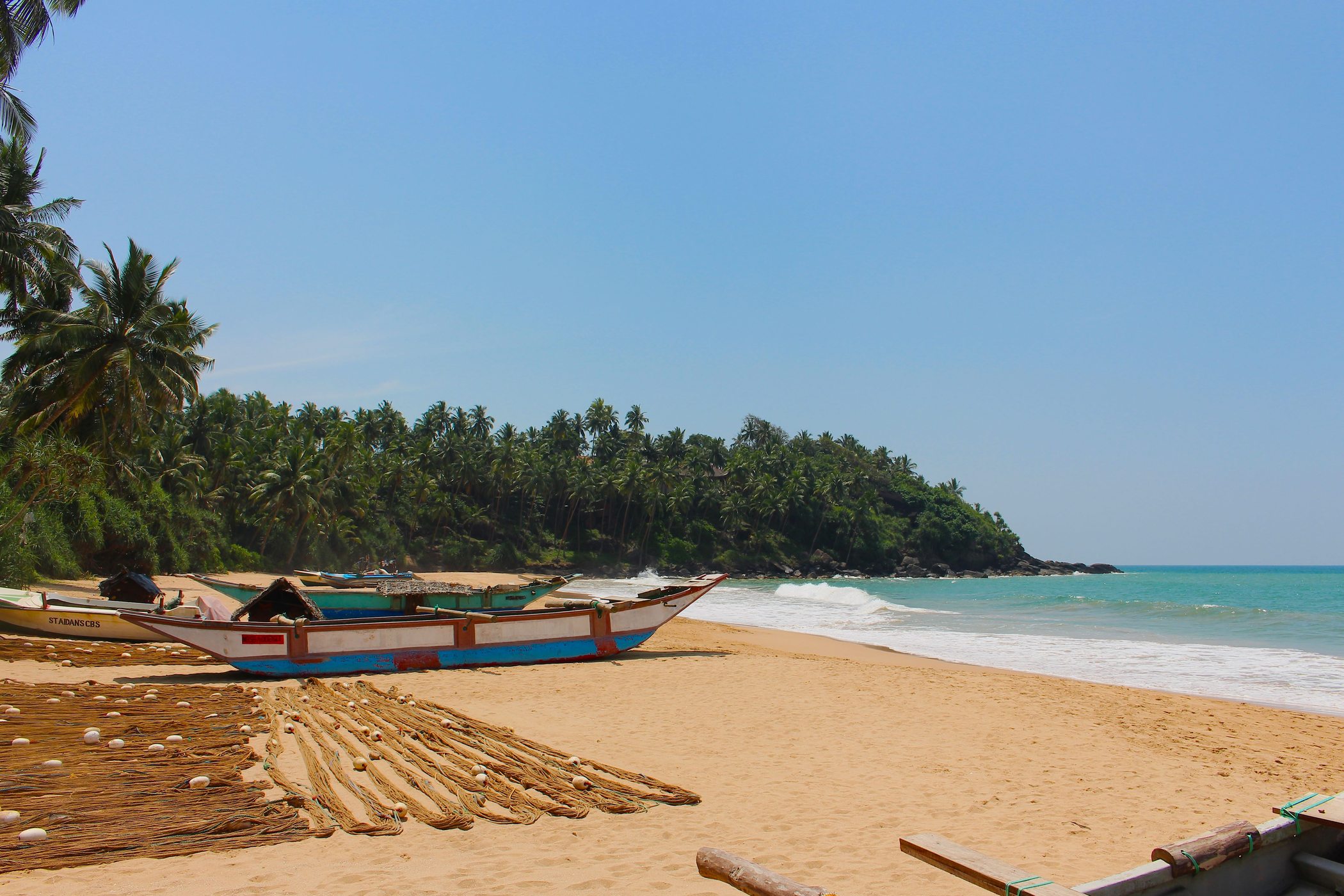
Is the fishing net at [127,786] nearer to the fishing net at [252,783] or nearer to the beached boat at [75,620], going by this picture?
the fishing net at [252,783]

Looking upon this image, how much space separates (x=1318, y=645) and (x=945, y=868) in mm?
24273

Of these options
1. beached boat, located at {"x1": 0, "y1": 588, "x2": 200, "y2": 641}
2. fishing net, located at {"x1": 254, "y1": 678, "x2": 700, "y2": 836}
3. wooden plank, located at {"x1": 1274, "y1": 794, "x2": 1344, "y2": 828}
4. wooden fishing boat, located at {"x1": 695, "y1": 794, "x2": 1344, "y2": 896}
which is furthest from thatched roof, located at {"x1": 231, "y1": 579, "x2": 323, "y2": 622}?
wooden plank, located at {"x1": 1274, "y1": 794, "x2": 1344, "y2": 828}

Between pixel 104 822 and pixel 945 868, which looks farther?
pixel 104 822

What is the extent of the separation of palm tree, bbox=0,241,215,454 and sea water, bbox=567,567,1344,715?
18481 millimetres

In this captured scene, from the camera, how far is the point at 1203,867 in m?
3.63

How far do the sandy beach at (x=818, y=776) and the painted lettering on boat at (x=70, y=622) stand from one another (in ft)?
10.8

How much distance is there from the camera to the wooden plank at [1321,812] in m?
4.10

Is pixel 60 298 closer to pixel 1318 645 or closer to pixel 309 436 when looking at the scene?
pixel 309 436

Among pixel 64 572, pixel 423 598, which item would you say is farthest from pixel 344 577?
pixel 423 598

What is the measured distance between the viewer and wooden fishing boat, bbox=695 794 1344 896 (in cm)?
333

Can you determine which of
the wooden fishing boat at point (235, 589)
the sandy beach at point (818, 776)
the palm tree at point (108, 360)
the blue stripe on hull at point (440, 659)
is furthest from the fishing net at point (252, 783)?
the palm tree at point (108, 360)

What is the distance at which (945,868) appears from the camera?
3.50 meters

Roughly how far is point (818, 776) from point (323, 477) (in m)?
49.4

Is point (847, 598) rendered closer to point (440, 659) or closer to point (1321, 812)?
point (440, 659)
